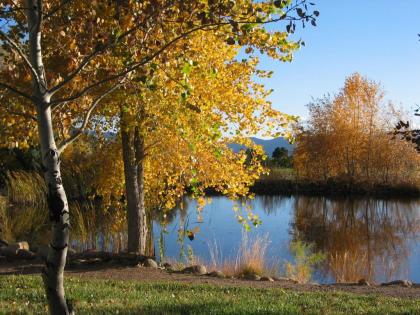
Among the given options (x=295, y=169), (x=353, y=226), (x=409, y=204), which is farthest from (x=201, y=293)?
(x=295, y=169)

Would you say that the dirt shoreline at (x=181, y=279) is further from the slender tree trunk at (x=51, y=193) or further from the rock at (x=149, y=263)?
the slender tree trunk at (x=51, y=193)

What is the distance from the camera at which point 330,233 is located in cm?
1984

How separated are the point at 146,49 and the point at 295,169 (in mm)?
32135

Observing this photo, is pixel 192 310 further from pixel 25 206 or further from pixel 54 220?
pixel 25 206

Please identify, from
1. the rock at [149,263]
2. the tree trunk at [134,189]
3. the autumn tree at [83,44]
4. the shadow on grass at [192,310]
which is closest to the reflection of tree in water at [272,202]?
the tree trunk at [134,189]

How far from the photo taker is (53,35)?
221 inches

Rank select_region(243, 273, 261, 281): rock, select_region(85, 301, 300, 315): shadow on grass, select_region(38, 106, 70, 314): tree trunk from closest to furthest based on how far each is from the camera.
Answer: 1. select_region(38, 106, 70, 314): tree trunk
2. select_region(85, 301, 300, 315): shadow on grass
3. select_region(243, 273, 261, 281): rock

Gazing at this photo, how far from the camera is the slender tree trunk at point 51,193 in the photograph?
4012mm

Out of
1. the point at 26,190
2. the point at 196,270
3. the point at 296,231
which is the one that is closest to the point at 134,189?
the point at 196,270

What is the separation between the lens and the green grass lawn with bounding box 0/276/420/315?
5.64 metres

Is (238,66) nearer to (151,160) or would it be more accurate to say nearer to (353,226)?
(151,160)

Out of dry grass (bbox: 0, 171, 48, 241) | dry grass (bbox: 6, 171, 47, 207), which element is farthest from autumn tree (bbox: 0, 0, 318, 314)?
dry grass (bbox: 6, 171, 47, 207)

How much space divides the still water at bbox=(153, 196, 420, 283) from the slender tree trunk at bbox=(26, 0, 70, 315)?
6.26 m

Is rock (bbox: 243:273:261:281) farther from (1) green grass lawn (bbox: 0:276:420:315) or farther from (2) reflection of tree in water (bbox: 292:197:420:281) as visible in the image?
(2) reflection of tree in water (bbox: 292:197:420:281)
